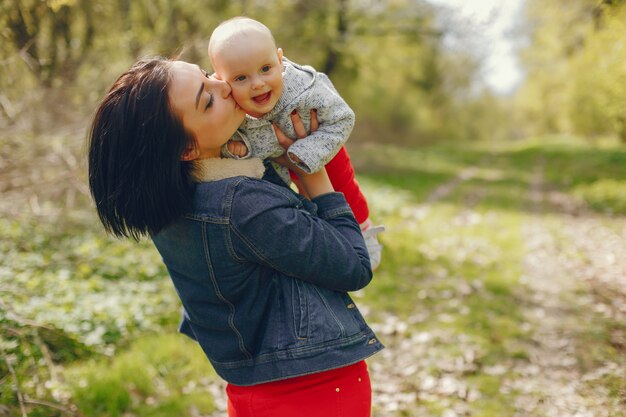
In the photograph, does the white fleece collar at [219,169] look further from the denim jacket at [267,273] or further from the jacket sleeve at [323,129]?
the jacket sleeve at [323,129]

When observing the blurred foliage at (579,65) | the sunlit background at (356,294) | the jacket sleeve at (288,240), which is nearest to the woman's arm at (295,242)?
the jacket sleeve at (288,240)

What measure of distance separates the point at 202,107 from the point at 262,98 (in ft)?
0.80

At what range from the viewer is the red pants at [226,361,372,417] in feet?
5.22

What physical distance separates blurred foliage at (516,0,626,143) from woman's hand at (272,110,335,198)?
159 inches

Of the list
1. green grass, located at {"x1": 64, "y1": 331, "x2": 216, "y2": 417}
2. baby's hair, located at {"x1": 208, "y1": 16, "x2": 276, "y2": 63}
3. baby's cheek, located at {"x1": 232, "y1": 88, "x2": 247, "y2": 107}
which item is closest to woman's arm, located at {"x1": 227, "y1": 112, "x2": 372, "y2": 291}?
baby's cheek, located at {"x1": 232, "y1": 88, "x2": 247, "y2": 107}

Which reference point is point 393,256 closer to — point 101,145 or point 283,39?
point 101,145

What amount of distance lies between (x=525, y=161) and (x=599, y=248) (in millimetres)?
13195

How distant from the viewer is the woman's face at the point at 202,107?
1.46 metres

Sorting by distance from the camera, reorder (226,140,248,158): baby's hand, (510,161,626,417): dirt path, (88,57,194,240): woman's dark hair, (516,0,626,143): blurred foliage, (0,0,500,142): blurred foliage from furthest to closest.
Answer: (516,0,626,143): blurred foliage
(0,0,500,142): blurred foliage
(510,161,626,417): dirt path
(226,140,248,158): baby's hand
(88,57,194,240): woman's dark hair

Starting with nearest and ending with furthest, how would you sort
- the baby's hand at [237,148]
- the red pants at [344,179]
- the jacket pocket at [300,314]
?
the jacket pocket at [300,314] → the baby's hand at [237,148] → the red pants at [344,179]

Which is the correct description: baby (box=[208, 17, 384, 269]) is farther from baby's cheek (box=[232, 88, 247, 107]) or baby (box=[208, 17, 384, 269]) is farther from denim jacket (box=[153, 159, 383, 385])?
denim jacket (box=[153, 159, 383, 385])

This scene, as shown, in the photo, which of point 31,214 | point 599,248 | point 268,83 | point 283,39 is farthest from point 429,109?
point 268,83

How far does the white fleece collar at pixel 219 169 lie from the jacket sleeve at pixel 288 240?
0.22ft

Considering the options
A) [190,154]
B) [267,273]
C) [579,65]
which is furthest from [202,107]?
[579,65]
